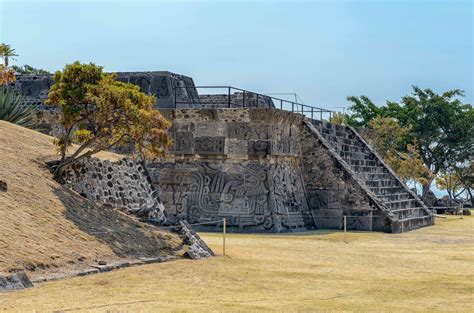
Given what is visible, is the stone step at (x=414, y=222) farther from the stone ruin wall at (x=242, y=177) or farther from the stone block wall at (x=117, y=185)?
the stone block wall at (x=117, y=185)

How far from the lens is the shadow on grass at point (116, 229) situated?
1220 cm

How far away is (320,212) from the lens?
891 inches

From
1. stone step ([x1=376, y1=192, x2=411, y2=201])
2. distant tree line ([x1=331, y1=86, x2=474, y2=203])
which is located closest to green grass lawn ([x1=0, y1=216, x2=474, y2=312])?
stone step ([x1=376, y1=192, x2=411, y2=201])

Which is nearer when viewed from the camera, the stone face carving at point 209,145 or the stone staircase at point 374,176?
the stone face carving at point 209,145

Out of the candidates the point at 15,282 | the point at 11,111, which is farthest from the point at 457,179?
the point at 15,282

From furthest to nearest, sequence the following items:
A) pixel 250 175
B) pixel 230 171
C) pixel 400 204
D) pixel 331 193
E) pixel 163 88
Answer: pixel 400 204 < pixel 163 88 < pixel 331 193 < pixel 230 171 < pixel 250 175

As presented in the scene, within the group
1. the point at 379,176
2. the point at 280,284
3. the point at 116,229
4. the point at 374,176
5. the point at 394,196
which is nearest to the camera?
the point at 280,284

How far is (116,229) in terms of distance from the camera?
42.2 ft

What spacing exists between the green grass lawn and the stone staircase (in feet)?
22.2

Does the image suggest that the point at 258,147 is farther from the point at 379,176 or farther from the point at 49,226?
the point at 49,226

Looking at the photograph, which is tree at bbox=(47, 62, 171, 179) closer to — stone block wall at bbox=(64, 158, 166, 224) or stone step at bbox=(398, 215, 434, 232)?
stone block wall at bbox=(64, 158, 166, 224)

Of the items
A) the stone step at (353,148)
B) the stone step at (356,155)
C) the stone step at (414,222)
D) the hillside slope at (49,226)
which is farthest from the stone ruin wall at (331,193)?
the hillside slope at (49,226)

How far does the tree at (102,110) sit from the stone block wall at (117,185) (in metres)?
0.41

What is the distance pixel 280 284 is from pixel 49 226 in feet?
12.4
